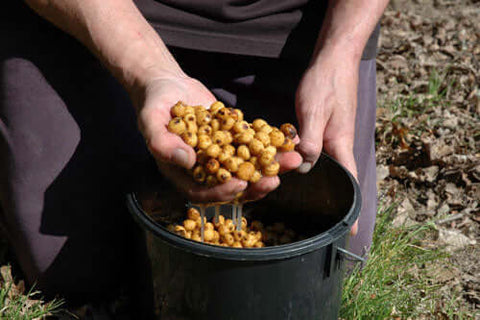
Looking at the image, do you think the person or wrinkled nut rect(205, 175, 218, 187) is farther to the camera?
the person

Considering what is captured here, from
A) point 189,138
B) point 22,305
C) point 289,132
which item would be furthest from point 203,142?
point 22,305

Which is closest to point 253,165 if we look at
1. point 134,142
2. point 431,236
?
point 134,142

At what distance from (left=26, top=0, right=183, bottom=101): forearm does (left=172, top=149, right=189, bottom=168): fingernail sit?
1.17ft

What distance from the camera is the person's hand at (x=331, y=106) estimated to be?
1.73m

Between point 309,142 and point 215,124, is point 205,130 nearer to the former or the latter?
point 215,124

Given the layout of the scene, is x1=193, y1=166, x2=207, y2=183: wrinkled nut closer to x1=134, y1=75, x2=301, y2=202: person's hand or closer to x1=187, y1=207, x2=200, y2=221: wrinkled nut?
x1=134, y1=75, x2=301, y2=202: person's hand

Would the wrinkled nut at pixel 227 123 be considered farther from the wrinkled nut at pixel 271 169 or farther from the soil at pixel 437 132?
the soil at pixel 437 132

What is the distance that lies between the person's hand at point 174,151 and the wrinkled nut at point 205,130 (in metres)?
0.08

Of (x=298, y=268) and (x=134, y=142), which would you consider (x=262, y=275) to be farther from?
(x=134, y=142)

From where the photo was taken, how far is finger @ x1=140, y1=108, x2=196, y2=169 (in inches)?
55.5

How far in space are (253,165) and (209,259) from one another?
281 millimetres

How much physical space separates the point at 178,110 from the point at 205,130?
0.30 feet

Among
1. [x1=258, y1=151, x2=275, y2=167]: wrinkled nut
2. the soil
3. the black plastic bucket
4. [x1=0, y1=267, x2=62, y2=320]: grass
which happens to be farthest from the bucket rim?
the soil

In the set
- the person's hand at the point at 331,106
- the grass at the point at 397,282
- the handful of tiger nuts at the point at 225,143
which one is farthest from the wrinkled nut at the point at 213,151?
the grass at the point at 397,282
